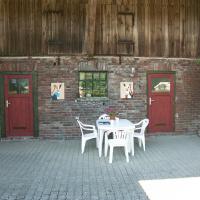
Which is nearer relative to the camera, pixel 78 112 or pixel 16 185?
pixel 16 185

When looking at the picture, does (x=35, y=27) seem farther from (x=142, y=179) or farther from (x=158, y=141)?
(x=142, y=179)

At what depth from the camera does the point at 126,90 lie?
34.8ft

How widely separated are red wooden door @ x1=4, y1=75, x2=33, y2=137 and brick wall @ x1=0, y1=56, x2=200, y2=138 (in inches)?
11.9

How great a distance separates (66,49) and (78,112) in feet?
6.85

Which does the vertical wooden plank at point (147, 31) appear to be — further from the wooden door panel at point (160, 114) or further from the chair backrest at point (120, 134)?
the chair backrest at point (120, 134)

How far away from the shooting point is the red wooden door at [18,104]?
10.2 m

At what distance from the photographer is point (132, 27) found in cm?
1052

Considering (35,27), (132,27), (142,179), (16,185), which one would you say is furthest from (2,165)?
(132,27)

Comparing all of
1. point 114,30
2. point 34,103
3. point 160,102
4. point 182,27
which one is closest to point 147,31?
point 114,30

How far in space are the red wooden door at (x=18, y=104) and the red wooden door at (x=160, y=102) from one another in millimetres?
4029

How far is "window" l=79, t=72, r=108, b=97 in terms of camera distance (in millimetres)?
10477

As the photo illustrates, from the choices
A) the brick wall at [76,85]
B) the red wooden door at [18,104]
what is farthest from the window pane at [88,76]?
the red wooden door at [18,104]

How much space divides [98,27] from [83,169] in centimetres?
514

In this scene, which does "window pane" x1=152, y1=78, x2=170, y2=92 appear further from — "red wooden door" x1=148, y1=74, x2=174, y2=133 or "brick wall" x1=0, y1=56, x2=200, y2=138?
"brick wall" x1=0, y1=56, x2=200, y2=138
